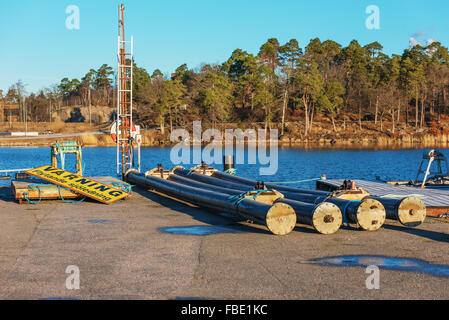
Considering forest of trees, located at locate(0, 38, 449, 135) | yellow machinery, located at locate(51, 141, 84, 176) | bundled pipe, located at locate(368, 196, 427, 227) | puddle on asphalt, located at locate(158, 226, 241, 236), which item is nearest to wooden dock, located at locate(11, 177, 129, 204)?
yellow machinery, located at locate(51, 141, 84, 176)

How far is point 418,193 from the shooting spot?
787 inches

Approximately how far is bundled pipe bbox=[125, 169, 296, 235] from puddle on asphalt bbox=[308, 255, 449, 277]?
240 centimetres

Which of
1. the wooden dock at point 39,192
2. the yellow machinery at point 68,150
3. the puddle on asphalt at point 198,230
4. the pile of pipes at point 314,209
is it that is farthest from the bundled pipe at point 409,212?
the yellow machinery at point 68,150

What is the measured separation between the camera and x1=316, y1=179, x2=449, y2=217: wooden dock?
16.5 m

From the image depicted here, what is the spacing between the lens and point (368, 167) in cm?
6006

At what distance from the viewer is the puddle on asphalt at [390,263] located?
9383 mm

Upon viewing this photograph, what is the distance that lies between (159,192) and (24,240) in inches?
420

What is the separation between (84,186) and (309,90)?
97.7 meters

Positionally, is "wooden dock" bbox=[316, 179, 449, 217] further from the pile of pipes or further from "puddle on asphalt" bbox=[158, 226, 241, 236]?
"puddle on asphalt" bbox=[158, 226, 241, 236]

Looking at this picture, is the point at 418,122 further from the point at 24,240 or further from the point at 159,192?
the point at 24,240

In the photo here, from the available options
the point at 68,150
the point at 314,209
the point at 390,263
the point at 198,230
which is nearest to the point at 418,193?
the point at 314,209

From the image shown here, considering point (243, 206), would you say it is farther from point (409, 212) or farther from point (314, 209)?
point (409, 212)

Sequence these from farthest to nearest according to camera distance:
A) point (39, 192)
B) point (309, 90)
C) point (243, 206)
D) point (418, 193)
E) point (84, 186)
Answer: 1. point (309, 90)
2. point (418, 193)
3. point (84, 186)
4. point (39, 192)
5. point (243, 206)
